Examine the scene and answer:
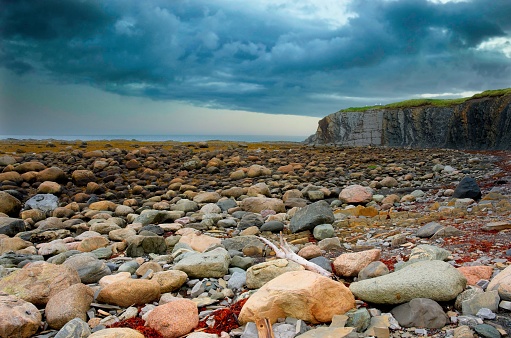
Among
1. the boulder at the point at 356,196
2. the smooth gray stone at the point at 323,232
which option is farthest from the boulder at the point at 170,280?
the boulder at the point at 356,196

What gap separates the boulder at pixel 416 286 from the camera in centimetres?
430

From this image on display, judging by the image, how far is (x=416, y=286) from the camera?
4332 mm

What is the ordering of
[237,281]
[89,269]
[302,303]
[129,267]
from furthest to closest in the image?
[129,267], [89,269], [237,281], [302,303]

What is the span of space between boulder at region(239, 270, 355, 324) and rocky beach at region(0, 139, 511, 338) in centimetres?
1

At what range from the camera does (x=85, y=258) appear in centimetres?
671

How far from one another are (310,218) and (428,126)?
131ft

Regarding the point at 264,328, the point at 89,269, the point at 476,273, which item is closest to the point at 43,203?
the point at 89,269

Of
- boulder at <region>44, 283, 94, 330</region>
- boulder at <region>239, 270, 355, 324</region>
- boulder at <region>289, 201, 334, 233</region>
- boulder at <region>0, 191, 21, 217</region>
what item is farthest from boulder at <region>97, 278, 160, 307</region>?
boulder at <region>0, 191, 21, 217</region>

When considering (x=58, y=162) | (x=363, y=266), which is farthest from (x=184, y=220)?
(x=58, y=162)

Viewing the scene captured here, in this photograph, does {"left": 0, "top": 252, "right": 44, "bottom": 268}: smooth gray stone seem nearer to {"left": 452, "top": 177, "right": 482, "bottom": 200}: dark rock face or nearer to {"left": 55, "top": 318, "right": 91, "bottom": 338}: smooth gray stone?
{"left": 55, "top": 318, "right": 91, "bottom": 338}: smooth gray stone

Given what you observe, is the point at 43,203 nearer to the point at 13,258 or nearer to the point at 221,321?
the point at 13,258

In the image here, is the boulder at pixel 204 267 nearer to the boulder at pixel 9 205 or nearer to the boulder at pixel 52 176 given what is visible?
the boulder at pixel 9 205

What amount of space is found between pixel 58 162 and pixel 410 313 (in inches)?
957

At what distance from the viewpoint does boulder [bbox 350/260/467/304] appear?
430 centimetres
